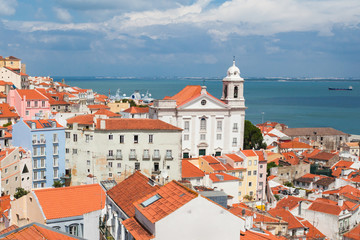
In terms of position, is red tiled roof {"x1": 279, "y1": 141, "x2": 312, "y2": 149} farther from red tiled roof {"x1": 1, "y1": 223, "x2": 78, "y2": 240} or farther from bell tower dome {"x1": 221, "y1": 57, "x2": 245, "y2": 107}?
red tiled roof {"x1": 1, "y1": 223, "x2": 78, "y2": 240}

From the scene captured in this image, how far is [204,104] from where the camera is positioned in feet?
166

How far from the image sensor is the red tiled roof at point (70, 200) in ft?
54.1

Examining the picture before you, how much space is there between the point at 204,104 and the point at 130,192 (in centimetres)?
3580

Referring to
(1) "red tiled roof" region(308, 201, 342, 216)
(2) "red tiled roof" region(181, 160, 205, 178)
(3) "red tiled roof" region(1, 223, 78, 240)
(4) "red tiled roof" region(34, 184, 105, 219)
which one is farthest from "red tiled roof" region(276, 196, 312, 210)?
(3) "red tiled roof" region(1, 223, 78, 240)

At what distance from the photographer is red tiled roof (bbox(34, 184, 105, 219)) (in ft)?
54.1

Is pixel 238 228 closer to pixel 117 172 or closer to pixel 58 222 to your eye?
pixel 58 222

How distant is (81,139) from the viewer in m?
34.8

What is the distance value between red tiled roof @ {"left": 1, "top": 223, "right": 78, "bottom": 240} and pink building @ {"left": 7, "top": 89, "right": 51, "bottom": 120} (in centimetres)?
4524

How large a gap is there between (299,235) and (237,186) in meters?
13.0

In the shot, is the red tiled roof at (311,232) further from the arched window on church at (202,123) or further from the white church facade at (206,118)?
the arched window on church at (202,123)

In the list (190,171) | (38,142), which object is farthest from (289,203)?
(38,142)

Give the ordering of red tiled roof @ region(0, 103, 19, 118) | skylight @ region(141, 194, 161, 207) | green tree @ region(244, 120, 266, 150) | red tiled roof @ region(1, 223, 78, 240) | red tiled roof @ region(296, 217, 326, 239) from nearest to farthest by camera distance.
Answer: red tiled roof @ region(1, 223, 78, 240) < skylight @ region(141, 194, 161, 207) < red tiled roof @ region(296, 217, 326, 239) < red tiled roof @ region(0, 103, 19, 118) < green tree @ region(244, 120, 266, 150)

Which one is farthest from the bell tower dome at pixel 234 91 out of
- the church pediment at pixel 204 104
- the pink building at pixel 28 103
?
the pink building at pixel 28 103

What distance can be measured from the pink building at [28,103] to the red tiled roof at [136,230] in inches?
1745
